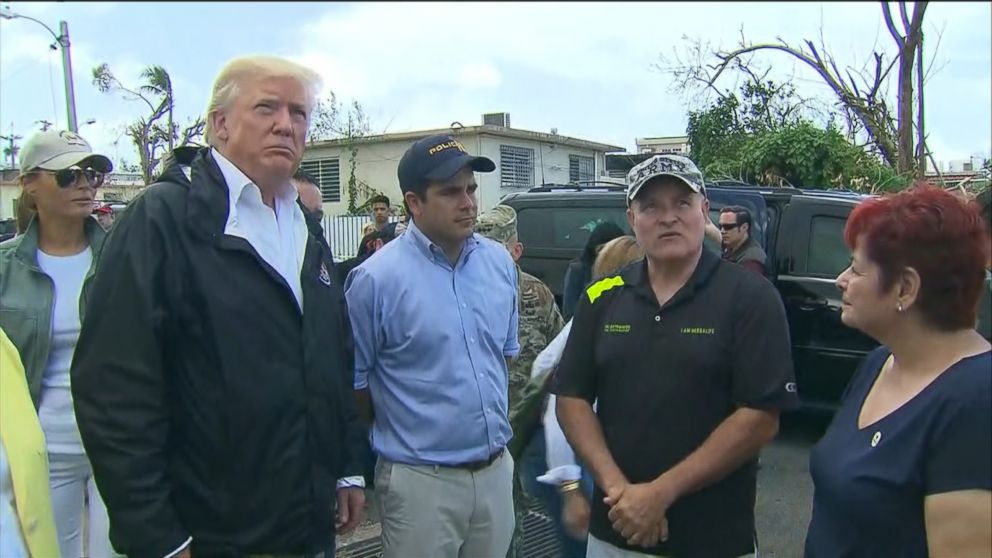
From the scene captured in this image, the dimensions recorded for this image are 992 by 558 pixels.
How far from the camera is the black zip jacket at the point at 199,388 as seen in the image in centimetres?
195

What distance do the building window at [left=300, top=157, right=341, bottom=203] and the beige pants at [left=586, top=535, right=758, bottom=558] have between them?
80.5ft

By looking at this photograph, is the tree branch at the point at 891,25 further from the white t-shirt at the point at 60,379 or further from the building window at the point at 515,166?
the white t-shirt at the point at 60,379

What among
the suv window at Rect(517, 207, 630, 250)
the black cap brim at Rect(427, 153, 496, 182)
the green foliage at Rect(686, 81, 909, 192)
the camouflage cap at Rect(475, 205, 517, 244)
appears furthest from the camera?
the green foliage at Rect(686, 81, 909, 192)

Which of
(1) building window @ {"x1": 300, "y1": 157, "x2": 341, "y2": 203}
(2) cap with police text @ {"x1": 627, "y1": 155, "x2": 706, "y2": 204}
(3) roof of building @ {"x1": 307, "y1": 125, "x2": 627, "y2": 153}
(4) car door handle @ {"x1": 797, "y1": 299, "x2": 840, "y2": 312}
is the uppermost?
(3) roof of building @ {"x1": 307, "y1": 125, "x2": 627, "y2": 153}

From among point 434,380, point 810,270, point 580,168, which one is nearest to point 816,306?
point 810,270

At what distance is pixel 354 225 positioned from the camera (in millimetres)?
18516

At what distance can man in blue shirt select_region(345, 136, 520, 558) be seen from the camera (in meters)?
2.98

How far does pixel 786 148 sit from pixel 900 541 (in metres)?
12.8

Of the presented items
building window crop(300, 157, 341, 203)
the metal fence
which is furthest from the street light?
building window crop(300, 157, 341, 203)

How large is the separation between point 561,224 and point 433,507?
582cm

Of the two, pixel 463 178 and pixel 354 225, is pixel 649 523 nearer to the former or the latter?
pixel 463 178

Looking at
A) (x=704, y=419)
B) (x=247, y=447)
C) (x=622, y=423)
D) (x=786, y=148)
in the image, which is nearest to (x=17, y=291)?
(x=247, y=447)

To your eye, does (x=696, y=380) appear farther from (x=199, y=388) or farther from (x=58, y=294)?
(x=58, y=294)

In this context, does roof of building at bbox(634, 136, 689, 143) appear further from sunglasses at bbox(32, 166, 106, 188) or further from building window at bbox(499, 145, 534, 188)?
sunglasses at bbox(32, 166, 106, 188)
